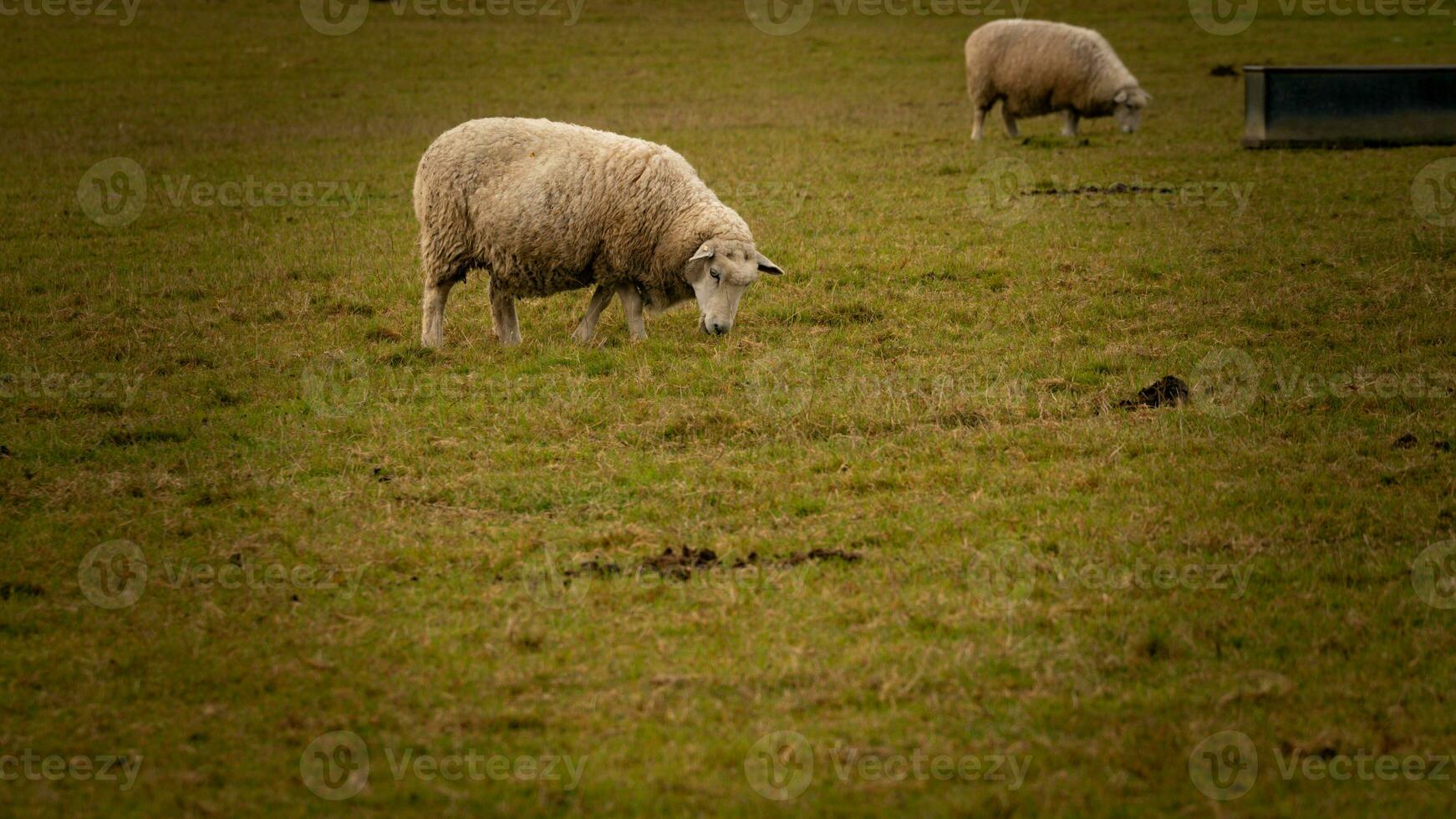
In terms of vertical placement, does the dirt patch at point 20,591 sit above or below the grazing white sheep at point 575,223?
below

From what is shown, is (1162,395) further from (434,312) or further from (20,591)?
(20,591)

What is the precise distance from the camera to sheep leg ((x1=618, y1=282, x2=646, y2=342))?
35.9 feet

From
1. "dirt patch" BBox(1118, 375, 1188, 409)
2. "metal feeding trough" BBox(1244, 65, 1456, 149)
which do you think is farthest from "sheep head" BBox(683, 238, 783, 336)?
"metal feeding trough" BBox(1244, 65, 1456, 149)

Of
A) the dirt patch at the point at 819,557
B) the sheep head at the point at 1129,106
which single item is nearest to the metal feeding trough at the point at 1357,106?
the sheep head at the point at 1129,106

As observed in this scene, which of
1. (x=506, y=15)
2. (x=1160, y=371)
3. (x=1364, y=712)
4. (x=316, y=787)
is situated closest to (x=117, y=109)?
(x=506, y=15)

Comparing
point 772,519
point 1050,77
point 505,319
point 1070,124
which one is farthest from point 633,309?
point 1070,124

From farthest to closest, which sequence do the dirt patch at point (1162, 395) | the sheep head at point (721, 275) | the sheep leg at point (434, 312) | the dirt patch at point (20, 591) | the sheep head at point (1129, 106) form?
the sheep head at point (1129, 106)
the sheep leg at point (434, 312)
the sheep head at point (721, 275)
the dirt patch at point (1162, 395)
the dirt patch at point (20, 591)

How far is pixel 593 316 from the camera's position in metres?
11.1

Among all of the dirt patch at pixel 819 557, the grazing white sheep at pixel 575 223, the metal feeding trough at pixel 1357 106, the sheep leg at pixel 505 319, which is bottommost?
the dirt patch at pixel 819 557

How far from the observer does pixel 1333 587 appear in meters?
6.32

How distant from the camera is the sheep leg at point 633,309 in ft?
35.9

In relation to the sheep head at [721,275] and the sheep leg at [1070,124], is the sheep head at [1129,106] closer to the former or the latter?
the sheep leg at [1070,124]

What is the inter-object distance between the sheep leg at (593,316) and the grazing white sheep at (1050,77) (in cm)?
1286

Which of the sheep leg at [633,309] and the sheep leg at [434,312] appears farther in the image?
the sheep leg at [434,312]
